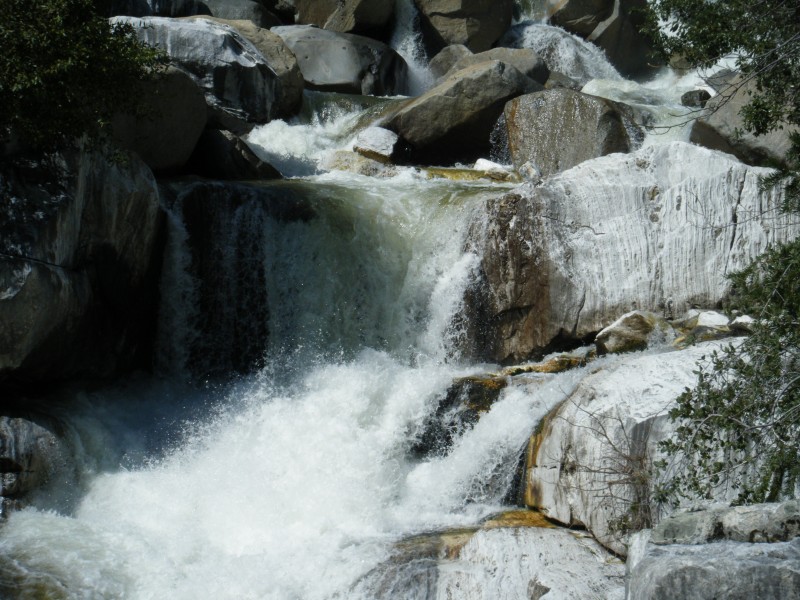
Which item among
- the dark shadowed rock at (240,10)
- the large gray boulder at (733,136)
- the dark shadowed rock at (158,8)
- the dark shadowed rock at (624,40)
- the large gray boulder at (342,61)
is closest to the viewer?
the large gray boulder at (733,136)

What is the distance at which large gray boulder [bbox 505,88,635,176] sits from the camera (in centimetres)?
1428

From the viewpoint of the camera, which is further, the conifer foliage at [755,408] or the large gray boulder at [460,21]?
the large gray boulder at [460,21]

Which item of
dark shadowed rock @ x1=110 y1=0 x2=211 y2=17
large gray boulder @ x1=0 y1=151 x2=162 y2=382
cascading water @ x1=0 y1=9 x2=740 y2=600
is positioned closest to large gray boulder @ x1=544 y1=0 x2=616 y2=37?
dark shadowed rock @ x1=110 y1=0 x2=211 y2=17

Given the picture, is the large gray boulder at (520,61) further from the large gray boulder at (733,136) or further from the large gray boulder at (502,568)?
the large gray boulder at (502,568)

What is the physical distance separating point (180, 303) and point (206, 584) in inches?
179

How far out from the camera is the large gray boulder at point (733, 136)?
38.7 feet

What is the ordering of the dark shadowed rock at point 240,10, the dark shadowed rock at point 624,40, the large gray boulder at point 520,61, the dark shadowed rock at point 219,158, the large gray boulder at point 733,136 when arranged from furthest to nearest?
1. the dark shadowed rock at point 624,40
2. the dark shadowed rock at point 240,10
3. the large gray boulder at point 520,61
4. the dark shadowed rock at point 219,158
5. the large gray boulder at point 733,136

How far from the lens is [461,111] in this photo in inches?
601

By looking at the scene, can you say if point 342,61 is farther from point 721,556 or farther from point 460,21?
point 721,556

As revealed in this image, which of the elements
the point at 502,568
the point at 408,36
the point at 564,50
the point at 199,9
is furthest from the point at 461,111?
the point at 502,568

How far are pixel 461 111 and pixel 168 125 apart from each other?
5320 mm

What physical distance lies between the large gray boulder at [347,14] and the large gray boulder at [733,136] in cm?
993

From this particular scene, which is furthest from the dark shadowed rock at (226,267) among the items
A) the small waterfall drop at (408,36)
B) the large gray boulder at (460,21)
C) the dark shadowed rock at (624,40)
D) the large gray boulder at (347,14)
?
the dark shadowed rock at (624,40)

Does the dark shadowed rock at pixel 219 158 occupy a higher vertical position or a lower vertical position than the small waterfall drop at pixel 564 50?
lower
